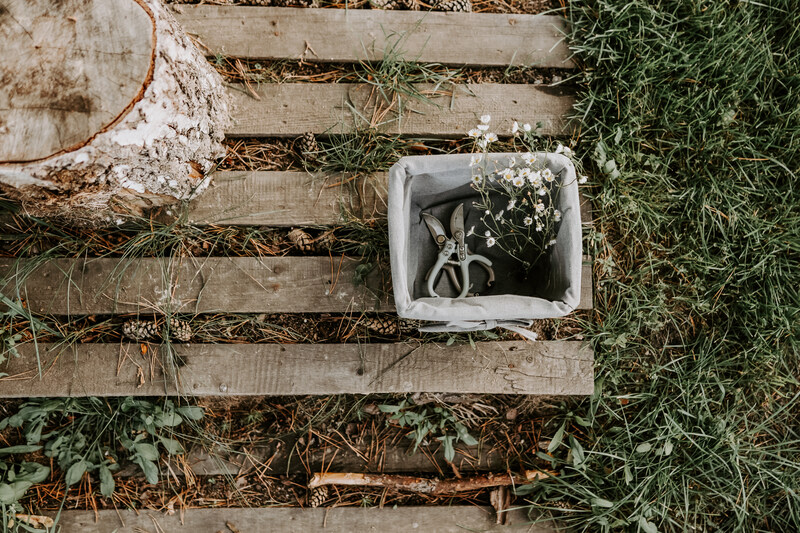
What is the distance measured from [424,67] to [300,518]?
69.4 inches

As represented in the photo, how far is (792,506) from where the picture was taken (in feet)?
6.41

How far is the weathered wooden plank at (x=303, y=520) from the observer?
188cm

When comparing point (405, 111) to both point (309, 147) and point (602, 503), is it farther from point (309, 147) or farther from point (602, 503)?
point (602, 503)

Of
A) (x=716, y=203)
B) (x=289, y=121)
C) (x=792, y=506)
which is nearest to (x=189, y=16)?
(x=289, y=121)

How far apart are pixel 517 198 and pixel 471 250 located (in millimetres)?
246

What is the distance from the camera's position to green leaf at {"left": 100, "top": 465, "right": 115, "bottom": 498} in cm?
182

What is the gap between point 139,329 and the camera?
5.82 feet

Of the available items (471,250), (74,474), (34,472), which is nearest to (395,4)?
(471,250)

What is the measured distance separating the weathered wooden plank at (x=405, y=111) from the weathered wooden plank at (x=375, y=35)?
0.37ft

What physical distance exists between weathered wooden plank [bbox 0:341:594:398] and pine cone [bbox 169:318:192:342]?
4 centimetres

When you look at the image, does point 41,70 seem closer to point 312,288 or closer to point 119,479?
point 312,288

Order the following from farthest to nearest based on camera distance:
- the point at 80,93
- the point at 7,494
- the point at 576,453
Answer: the point at 576,453, the point at 7,494, the point at 80,93

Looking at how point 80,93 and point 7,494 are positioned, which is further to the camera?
point 7,494

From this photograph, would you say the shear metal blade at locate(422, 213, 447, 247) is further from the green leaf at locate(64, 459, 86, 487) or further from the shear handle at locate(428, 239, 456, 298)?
the green leaf at locate(64, 459, 86, 487)
